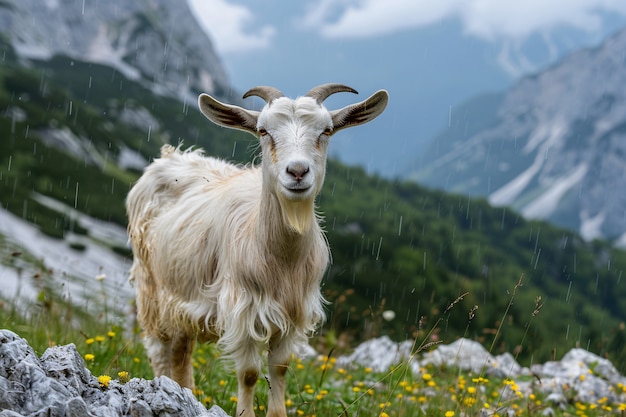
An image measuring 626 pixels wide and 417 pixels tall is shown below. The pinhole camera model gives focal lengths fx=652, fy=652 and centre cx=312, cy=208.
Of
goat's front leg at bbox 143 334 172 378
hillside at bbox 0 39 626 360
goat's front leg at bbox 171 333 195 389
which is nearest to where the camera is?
goat's front leg at bbox 171 333 195 389

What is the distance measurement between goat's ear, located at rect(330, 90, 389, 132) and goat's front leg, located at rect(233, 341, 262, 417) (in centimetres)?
170

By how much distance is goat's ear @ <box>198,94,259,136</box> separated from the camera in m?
4.63

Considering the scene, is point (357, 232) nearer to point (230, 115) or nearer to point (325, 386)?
Answer: point (325, 386)

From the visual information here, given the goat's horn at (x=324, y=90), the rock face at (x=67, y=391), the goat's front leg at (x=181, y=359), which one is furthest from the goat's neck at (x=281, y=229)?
the goat's front leg at (x=181, y=359)

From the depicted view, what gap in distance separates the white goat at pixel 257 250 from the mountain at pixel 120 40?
11252 cm

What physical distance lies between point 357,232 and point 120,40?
322 feet

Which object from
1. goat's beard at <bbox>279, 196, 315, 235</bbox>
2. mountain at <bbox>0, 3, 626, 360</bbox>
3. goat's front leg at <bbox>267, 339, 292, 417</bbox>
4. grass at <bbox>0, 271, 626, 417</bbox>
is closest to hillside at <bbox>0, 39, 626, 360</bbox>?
mountain at <bbox>0, 3, 626, 360</bbox>

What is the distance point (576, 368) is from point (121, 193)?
37.6m

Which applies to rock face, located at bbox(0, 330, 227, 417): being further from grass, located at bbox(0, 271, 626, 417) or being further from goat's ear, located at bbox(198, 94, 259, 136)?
goat's ear, located at bbox(198, 94, 259, 136)

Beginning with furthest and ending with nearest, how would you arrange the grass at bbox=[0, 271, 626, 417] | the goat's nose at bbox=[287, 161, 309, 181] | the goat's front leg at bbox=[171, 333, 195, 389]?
1. the goat's front leg at bbox=[171, 333, 195, 389]
2. the grass at bbox=[0, 271, 626, 417]
3. the goat's nose at bbox=[287, 161, 309, 181]

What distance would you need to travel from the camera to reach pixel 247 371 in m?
4.67

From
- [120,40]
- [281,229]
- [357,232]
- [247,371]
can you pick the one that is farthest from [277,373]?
[120,40]

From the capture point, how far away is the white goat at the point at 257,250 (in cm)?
438

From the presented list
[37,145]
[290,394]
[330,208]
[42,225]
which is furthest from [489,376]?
[330,208]
